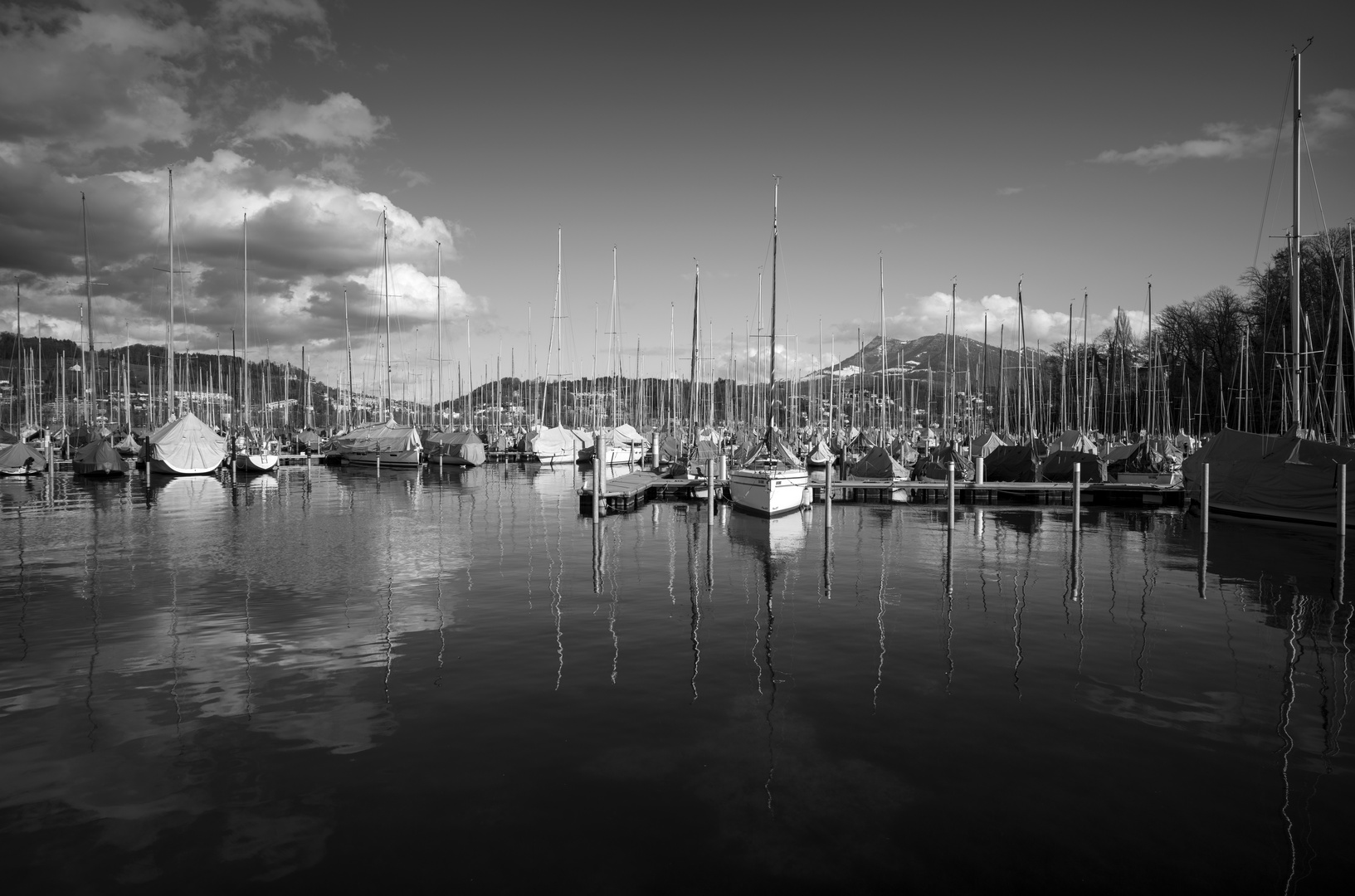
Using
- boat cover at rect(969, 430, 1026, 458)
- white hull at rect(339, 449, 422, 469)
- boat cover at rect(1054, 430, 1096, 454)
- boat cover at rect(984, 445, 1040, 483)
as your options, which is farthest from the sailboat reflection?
white hull at rect(339, 449, 422, 469)

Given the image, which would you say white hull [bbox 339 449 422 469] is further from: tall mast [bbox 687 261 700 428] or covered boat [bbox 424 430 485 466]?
tall mast [bbox 687 261 700 428]

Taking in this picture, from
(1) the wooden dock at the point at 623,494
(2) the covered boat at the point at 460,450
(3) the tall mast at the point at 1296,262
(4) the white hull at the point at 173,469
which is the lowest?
(1) the wooden dock at the point at 623,494

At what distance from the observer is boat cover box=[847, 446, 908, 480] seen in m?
46.1

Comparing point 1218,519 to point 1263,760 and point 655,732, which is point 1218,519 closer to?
point 1263,760

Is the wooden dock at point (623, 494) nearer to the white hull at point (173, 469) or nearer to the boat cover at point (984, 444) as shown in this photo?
the boat cover at point (984, 444)

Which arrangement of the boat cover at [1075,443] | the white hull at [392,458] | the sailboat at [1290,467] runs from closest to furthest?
the sailboat at [1290,467]
the boat cover at [1075,443]
the white hull at [392,458]

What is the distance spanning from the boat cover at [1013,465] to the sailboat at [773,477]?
14.7 m

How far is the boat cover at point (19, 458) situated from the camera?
53247mm

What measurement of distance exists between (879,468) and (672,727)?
127 feet

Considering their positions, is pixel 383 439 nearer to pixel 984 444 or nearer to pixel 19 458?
pixel 19 458

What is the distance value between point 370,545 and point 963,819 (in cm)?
2081

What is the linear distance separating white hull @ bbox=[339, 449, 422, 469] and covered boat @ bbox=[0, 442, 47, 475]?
73.2 ft

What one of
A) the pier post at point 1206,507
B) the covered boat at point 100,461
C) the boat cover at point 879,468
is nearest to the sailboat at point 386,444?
the covered boat at point 100,461

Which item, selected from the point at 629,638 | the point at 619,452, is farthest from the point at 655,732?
the point at 619,452
